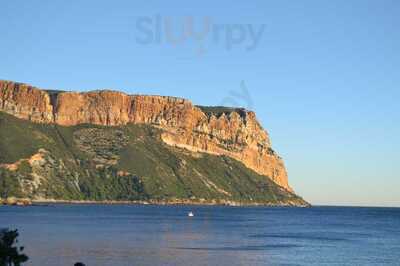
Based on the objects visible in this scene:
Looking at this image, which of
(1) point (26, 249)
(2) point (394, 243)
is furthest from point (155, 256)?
(2) point (394, 243)

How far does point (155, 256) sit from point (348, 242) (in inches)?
1690

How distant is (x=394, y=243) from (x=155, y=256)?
48.1 m

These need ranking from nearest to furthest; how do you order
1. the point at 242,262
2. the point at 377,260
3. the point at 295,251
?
1. the point at 242,262
2. the point at 377,260
3. the point at 295,251

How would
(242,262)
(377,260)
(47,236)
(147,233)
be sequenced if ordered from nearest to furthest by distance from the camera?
(242,262) < (377,260) < (47,236) < (147,233)

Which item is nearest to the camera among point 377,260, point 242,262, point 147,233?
point 242,262

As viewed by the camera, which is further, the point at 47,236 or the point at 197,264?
the point at 47,236

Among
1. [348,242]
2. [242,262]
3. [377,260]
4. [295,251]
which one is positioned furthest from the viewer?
[348,242]

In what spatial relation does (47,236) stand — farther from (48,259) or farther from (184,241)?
(48,259)

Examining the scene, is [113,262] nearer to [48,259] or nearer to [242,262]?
[48,259]

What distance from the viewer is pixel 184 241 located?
10406cm

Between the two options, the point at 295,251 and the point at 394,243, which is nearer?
the point at 295,251

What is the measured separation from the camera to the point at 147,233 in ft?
389

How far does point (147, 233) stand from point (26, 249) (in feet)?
133

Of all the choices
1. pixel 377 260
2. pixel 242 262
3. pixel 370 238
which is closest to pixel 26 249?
pixel 242 262
